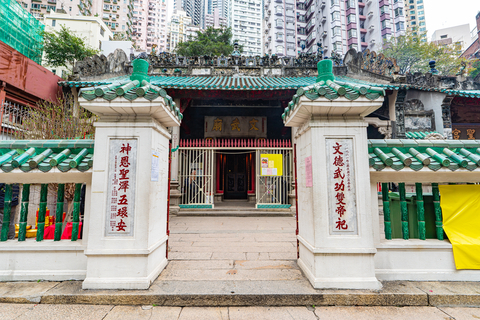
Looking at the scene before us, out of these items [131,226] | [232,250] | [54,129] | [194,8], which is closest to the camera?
[131,226]

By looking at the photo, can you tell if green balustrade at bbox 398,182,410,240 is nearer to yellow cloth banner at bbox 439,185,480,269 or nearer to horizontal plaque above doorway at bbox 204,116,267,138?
yellow cloth banner at bbox 439,185,480,269

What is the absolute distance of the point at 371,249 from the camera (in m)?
3.05

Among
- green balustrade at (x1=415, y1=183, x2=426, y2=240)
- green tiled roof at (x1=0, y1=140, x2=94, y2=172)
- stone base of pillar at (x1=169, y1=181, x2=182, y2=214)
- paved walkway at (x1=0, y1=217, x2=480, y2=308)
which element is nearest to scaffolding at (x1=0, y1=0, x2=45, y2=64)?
stone base of pillar at (x1=169, y1=181, x2=182, y2=214)

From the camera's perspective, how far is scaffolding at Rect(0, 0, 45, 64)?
62.2 feet

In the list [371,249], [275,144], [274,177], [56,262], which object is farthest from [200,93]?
[371,249]

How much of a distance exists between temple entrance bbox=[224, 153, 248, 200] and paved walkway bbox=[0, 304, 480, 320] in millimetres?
10028

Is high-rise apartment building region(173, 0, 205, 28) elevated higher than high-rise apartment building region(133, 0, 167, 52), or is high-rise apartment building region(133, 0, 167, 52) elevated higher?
high-rise apartment building region(173, 0, 205, 28)

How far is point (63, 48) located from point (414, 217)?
91.0 feet

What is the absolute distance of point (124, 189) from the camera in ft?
10.5

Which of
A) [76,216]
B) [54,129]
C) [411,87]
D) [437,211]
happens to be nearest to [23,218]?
[76,216]

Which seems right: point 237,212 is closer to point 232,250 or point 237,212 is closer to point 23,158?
point 232,250

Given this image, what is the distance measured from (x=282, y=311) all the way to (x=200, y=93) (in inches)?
309

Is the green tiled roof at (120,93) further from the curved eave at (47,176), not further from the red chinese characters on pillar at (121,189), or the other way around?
the curved eave at (47,176)

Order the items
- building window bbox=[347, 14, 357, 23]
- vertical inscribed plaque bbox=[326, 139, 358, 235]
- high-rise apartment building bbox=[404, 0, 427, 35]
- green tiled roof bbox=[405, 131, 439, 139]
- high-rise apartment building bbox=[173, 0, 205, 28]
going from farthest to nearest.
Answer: high-rise apartment building bbox=[173, 0, 205, 28], high-rise apartment building bbox=[404, 0, 427, 35], building window bbox=[347, 14, 357, 23], green tiled roof bbox=[405, 131, 439, 139], vertical inscribed plaque bbox=[326, 139, 358, 235]
